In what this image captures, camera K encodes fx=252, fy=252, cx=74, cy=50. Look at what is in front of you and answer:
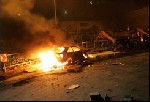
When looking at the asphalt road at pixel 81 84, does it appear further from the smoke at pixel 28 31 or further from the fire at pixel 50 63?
the smoke at pixel 28 31

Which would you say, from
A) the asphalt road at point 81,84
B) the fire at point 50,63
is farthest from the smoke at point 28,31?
the asphalt road at point 81,84

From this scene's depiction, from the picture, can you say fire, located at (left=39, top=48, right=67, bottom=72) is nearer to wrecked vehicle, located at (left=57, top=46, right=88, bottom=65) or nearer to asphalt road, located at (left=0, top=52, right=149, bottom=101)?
wrecked vehicle, located at (left=57, top=46, right=88, bottom=65)

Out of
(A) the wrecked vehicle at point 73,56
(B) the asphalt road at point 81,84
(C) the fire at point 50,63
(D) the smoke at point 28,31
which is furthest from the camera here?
(D) the smoke at point 28,31

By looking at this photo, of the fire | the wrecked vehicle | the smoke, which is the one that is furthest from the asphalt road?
the smoke

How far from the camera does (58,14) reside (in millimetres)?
37469

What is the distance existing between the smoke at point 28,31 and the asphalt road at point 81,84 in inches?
575

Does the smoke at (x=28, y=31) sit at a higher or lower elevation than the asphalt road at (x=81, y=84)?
higher

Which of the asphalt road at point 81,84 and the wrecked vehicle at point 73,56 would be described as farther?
the wrecked vehicle at point 73,56

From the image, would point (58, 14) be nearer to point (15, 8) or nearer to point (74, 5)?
point (74, 5)

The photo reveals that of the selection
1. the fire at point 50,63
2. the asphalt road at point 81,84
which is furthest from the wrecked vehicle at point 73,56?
the asphalt road at point 81,84

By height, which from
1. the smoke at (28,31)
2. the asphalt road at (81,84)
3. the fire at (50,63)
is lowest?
the asphalt road at (81,84)

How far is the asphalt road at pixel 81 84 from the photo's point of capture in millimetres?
10172

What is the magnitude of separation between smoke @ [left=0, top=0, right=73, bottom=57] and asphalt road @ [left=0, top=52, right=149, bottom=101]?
14.6 meters

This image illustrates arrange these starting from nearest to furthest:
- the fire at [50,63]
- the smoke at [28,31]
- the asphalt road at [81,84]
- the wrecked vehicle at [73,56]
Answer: the asphalt road at [81,84] → the fire at [50,63] → the wrecked vehicle at [73,56] → the smoke at [28,31]
